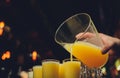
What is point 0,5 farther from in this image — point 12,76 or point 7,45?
point 12,76

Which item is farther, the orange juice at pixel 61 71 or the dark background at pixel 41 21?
the dark background at pixel 41 21

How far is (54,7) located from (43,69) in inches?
177

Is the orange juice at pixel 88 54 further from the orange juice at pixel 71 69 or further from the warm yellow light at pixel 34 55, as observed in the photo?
the warm yellow light at pixel 34 55

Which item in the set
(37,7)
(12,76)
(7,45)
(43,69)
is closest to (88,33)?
(43,69)

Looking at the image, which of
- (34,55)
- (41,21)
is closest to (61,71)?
(34,55)

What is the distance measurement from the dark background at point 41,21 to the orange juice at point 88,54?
3.87m

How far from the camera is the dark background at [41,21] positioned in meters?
6.02

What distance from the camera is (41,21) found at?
261 inches

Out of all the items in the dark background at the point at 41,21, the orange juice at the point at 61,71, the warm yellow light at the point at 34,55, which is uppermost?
the dark background at the point at 41,21

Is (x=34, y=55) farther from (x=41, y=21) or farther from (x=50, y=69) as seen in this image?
(x=50, y=69)

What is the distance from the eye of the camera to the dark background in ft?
19.7

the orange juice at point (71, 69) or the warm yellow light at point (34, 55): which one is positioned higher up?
the warm yellow light at point (34, 55)

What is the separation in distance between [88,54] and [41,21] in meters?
4.88

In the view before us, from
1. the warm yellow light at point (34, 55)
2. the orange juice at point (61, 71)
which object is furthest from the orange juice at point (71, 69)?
the warm yellow light at point (34, 55)
